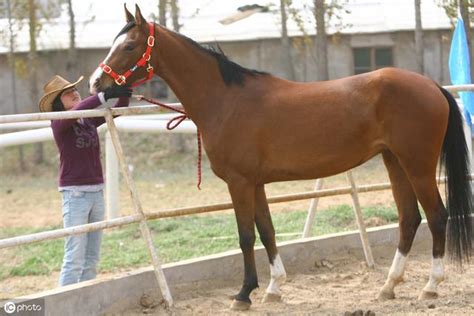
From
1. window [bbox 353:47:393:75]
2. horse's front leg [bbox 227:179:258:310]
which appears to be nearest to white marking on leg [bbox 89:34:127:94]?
horse's front leg [bbox 227:179:258:310]

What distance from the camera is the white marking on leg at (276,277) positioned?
578 cm

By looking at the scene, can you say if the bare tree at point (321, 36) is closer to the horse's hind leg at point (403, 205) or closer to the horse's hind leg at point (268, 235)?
the horse's hind leg at point (403, 205)

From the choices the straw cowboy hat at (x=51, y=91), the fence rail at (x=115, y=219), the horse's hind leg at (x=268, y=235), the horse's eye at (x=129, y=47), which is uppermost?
the horse's eye at (x=129, y=47)

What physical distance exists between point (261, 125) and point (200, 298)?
4.18 feet

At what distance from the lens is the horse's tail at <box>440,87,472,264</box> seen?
19.2 ft

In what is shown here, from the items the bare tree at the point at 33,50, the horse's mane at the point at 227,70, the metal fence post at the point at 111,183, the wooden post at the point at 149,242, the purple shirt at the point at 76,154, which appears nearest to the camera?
the wooden post at the point at 149,242

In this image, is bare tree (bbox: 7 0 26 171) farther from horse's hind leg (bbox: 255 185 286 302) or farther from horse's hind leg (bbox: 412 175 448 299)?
horse's hind leg (bbox: 412 175 448 299)

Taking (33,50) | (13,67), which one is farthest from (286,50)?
(13,67)

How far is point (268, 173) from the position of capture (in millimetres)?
5617

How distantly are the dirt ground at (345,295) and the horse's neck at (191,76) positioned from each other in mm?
1228

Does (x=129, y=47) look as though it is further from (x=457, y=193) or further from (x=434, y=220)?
(x=457, y=193)

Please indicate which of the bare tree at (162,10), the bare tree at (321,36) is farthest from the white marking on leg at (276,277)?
the bare tree at (162,10)

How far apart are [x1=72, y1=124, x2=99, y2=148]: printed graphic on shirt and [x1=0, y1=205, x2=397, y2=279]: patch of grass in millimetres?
1956

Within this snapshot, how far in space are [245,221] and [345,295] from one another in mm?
913
